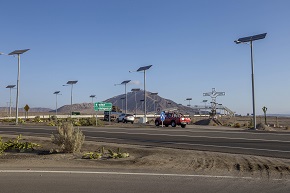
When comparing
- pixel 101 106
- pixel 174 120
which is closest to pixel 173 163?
pixel 174 120

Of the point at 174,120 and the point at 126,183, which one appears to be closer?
the point at 126,183

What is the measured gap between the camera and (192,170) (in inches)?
441

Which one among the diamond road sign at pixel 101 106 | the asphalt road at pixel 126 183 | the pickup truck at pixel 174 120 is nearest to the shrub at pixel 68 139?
the asphalt road at pixel 126 183

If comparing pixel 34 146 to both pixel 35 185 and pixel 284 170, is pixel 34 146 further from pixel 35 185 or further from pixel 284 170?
pixel 284 170

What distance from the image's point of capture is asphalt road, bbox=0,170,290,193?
8.44 meters

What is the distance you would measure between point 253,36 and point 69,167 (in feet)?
94.4

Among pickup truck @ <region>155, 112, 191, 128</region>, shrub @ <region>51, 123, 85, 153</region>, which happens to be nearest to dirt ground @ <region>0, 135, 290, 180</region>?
shrub @ <region>51, 123, 85, 153</region>

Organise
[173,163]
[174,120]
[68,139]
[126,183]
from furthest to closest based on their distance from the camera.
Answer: [174,120]
[68,139]
[173,163]
[126,183]

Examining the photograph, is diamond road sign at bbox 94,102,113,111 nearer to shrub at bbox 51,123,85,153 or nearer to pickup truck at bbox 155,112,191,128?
pickup truck at bbox 155,112,191,128

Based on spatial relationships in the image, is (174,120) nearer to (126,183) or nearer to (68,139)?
(68,139)

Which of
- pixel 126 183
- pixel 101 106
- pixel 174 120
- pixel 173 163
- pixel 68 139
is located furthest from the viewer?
pixel 101 106

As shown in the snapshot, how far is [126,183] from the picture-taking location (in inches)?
361

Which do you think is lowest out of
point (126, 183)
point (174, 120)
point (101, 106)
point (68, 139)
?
point (126, 183)

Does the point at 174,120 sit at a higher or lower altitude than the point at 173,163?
higher
